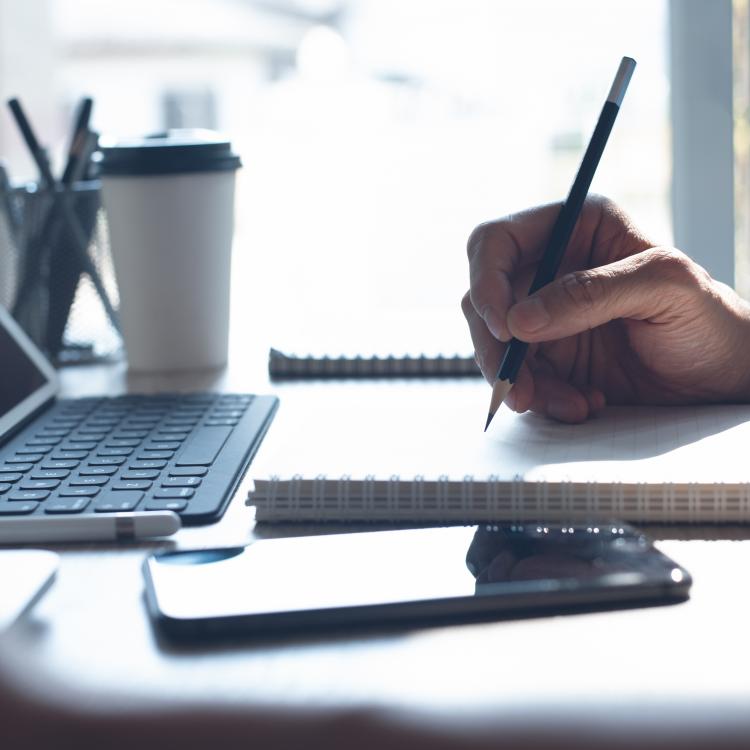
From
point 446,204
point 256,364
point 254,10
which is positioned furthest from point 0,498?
point 254,10

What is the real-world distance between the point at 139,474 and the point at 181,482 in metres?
0.03

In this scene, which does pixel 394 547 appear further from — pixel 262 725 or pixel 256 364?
pixel 256 364

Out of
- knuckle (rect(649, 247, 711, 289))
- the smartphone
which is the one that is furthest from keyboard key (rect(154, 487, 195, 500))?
knuckle (rect(649, 247, 711, 289))

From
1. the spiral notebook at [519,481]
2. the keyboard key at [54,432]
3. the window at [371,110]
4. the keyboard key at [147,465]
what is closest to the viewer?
the spiral notebook at [519,481]

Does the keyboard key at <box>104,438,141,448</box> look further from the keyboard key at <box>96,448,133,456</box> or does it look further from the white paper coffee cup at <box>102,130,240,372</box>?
the white paper coffee cup at <box>102,130,240,372</box>

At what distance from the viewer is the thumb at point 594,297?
689 mm

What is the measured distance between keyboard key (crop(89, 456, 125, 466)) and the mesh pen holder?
391 millimetres

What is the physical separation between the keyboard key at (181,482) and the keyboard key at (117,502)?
0.02 m

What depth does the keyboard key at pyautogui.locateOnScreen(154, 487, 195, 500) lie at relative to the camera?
63 centimetres

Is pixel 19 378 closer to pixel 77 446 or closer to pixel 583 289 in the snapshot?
pixel 77 446

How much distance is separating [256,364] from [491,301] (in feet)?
1.19

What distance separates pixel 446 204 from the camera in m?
3.78

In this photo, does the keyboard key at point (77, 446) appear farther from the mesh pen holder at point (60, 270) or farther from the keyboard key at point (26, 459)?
the mesh pen holder at point (60, 270)

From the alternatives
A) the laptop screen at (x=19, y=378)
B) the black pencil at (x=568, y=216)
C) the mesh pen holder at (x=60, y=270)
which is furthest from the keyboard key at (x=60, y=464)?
the mesh pen holder at (x=60, y=270)
